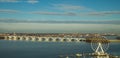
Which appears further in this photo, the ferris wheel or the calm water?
the calm water

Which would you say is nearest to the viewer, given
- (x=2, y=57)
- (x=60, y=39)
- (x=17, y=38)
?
(x=2, y=57)

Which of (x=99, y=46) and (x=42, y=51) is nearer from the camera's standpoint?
(x=99, y=46)

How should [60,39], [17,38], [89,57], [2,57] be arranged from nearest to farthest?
[89,57] → [2,57] → [60,39] → [17,38]

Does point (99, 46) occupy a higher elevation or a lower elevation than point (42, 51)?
higher

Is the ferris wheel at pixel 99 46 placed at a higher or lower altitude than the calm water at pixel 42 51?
higher

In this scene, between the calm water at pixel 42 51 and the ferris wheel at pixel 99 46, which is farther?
the calm water at pixel 42 51

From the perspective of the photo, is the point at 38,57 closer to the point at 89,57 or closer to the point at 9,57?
the point at 9,57

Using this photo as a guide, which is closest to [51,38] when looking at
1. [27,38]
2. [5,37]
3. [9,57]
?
[27,38]

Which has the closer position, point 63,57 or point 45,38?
point 63,57

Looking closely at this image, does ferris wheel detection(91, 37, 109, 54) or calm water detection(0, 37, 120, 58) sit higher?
ferris wheel detection(91, 37, 109, 54)

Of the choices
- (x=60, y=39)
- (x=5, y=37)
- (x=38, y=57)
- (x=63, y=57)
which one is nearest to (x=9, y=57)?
(x=38, y=57)
